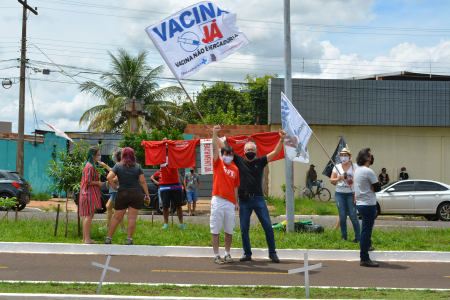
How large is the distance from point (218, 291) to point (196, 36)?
4.79m

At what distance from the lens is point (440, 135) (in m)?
23.6

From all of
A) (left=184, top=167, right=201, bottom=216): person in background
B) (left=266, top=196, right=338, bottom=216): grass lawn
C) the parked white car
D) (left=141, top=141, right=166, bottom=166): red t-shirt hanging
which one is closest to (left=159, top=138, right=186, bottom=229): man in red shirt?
(left=184, top=167, right=201, bottom=216): person in background

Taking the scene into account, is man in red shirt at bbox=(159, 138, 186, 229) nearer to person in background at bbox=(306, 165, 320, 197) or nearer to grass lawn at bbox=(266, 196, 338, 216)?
grass lawn at bbox=(266, 196, 338, 216)

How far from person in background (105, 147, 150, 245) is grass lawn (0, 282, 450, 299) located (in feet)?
8.57

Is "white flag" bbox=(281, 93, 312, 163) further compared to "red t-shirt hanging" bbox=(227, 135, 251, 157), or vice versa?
"red t-shirt hanging" bbox=(227, 135, 251, 157)

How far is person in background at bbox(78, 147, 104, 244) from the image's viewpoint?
820 cm

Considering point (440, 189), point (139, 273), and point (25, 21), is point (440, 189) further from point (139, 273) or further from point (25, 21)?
point (25, 21)

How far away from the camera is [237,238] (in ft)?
28.6

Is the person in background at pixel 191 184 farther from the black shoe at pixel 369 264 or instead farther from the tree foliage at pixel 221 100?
the tree foliage at pixel 221 100

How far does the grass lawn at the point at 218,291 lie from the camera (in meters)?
5.07

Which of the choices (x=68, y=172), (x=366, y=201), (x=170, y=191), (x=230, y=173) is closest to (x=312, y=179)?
(x=170, y=191)

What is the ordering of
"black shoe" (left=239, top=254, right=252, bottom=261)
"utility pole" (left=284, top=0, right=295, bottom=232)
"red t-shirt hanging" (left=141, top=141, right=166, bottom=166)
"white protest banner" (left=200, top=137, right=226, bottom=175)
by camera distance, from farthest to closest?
"red t-shirt hanging" (left=141, top=141, right=166, bottom=166)
"white protest banner" (left=200, top=137, right=226, bottom=175)
"utility pole" (left=284, top=0, right=295, bottom=232)
"black shoe" (left=239, top=254, right=252, bottom=261)

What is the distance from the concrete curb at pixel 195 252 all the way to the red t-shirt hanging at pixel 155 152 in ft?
26.0

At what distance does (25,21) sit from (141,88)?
8.52 metres
